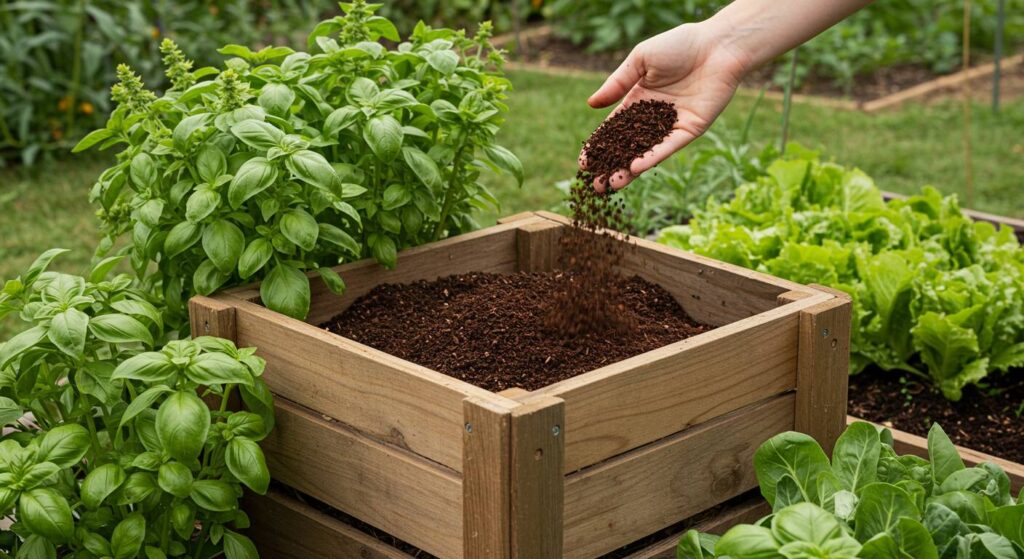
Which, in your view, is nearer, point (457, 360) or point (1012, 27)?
point (457, 360)

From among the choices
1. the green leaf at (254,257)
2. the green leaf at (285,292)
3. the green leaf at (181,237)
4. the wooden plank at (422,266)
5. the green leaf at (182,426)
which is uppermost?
the green leaf at (181,237)

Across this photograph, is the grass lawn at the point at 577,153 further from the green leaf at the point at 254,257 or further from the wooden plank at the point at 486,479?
the wooden plank at the point at 486,479

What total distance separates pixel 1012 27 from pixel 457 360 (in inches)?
274

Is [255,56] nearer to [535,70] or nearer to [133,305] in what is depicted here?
[133,305]

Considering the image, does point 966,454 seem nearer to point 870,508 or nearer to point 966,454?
point 966,454

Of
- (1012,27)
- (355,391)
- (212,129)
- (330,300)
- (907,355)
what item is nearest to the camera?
(355,391)

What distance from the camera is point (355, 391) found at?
87.1 inches

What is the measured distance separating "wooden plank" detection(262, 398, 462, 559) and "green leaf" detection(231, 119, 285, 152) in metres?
0.51

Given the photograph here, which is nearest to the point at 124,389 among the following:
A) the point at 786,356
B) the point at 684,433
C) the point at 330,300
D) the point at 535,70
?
the point at 330,300

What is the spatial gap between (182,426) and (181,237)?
48 cm

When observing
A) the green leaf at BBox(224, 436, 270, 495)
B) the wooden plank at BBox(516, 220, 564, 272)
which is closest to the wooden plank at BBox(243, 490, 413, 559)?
the green leaf at BBox(224, 436, 270, 495)

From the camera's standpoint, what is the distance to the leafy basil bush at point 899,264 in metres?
3.13

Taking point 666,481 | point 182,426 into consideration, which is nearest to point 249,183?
point 182,426

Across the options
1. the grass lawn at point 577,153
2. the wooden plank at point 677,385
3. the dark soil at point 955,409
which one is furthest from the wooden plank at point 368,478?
the grass lawn at point 577,153
